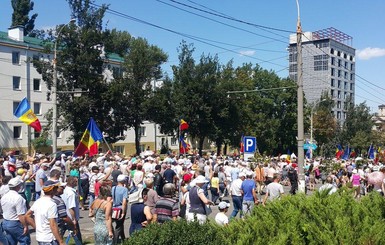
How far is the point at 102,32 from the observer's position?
41.6 meters

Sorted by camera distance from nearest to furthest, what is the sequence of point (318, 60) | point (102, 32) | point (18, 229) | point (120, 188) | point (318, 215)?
1. point (318, 215)
2. point (18, 229)
3. point (120, 188)
4. point (102, 32)
5. point (318, 60)

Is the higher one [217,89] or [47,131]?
[217,89]

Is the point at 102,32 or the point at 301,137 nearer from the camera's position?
the point at 301,137

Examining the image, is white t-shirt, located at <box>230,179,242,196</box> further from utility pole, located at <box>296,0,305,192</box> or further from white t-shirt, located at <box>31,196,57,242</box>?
white t-shirt, located at <box>31,196,57,242</box>

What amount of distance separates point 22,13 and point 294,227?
72349 mm

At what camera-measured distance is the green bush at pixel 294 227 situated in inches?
216

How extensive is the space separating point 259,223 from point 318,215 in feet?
3.50

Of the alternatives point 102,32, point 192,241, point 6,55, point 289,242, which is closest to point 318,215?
point 289,242

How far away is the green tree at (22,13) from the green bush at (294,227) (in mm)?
69885

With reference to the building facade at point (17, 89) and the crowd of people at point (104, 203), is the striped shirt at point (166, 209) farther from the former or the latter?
the building facade at point (17, 89)

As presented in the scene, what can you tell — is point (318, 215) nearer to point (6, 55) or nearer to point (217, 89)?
point (217, 89)

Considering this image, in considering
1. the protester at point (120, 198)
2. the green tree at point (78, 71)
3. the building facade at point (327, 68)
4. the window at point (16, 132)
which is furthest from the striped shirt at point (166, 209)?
the building facade at point (327, 68)

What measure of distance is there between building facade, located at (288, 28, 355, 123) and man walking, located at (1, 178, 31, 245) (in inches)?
3913

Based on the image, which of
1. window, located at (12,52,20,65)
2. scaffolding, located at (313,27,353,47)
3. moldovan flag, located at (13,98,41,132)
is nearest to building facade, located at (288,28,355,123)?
scaffolding, located at (313,27,353,47)
